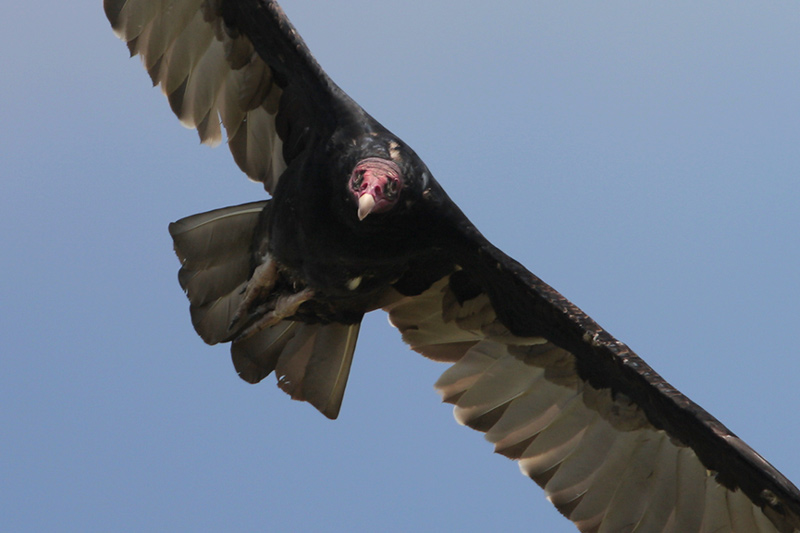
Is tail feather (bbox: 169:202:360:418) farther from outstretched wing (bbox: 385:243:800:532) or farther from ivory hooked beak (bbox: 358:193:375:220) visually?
ivory hooked beak (bbox: 358:193:375:220)

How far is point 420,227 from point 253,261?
3.11 feet

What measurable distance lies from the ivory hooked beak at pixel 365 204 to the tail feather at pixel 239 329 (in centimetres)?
105

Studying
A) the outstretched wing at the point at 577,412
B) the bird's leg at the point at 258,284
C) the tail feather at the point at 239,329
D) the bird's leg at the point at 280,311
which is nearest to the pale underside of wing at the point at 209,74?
the tail feather at the point at 239,329

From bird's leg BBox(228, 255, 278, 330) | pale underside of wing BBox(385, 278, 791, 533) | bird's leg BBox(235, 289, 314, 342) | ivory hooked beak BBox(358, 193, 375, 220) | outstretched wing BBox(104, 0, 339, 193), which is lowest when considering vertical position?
pale underside of wing BBox(385, 278, 791, 533)

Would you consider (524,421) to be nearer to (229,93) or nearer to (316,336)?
(316,336)

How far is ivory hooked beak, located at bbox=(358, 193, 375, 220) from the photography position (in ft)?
17.1

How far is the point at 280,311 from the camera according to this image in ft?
→ 19.8

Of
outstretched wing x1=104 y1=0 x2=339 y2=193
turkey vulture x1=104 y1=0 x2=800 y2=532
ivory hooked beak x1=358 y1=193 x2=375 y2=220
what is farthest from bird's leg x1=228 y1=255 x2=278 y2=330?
ivory hooked beak x1=358 y1=193 x2=375 y2=220

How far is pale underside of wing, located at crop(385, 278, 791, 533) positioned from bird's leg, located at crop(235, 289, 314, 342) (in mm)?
613

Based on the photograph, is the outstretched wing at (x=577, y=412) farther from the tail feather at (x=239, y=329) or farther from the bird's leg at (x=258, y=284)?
the bird's leg at (x=258, y=284)

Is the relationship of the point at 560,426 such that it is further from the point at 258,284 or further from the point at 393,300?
the point at 258,284

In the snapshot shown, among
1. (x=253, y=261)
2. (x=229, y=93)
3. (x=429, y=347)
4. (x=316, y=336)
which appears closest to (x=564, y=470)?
(x=429, y=347)

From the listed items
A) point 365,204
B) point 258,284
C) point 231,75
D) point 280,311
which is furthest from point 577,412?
point 231,75

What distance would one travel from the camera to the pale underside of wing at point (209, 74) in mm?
6059
